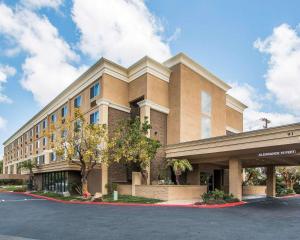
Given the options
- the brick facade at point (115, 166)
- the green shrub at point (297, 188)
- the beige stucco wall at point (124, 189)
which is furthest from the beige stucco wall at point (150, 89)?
the green shrub at point (297, 188)

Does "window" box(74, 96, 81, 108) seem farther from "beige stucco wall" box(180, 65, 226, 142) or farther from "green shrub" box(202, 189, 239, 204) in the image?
"green shrub" box(202, 189, 239, 204)

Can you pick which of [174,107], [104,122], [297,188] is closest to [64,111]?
[104,122]

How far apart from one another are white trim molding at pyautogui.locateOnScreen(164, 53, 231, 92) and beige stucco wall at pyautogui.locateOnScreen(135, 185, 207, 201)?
13.7m

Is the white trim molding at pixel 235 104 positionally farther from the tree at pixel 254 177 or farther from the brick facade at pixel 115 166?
the brick facade at pixel 115 166

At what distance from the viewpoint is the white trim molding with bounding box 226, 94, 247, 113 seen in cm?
4306

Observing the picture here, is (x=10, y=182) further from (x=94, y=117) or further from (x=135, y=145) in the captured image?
(x=135, y=145)

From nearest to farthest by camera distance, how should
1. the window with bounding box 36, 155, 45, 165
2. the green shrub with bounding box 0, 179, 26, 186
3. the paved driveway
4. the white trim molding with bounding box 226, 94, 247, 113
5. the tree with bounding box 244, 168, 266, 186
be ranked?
the paved driveway, the tree with bounding box 244, 168, 266, 186, the white trim molding with bounding box 226, 94, 247, 113, the window with bounding box 36, 155, 45, 165, the green shrub with bounding box 0, 179, 26, 186

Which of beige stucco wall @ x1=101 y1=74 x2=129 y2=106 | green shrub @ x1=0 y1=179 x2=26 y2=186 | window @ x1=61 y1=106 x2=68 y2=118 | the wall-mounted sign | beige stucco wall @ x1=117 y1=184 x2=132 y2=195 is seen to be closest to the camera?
the wall-mounted sign

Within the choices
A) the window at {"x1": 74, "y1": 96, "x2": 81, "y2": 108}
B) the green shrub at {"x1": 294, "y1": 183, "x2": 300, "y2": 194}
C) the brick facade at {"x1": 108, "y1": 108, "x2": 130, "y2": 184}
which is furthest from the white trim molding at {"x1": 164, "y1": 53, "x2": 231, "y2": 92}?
the green shrub at {"x1": 294, "y1": 183, "x2": 300, "y2": 194}

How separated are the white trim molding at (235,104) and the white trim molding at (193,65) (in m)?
5.39

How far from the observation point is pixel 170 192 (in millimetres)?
23250

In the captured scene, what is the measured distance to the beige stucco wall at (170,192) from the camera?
2328 centimetres

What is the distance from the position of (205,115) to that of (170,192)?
14391 millimetres

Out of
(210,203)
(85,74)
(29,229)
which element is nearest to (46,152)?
(85,74)
